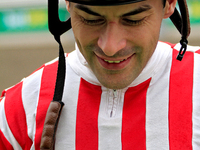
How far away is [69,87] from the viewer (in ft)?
4.99

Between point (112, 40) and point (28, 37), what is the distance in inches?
155

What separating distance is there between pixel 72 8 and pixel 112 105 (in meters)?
0.45

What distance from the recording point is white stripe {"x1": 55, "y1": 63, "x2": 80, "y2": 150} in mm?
1412

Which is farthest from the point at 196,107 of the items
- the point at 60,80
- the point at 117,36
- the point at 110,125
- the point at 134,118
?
the point at 60,80

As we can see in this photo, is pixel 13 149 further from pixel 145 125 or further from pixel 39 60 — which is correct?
pixel 39 60

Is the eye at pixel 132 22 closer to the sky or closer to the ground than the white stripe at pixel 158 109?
closer to the sky

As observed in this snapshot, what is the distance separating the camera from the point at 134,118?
140cm

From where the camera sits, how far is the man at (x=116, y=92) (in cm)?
122

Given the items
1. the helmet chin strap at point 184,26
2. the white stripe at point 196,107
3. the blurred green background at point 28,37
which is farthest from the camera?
the blurred green background at point 28,37

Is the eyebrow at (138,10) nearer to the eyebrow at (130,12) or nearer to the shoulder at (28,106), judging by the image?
the eyebrow at (130,12)

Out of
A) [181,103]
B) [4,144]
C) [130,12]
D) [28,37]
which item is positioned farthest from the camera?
[28,37]

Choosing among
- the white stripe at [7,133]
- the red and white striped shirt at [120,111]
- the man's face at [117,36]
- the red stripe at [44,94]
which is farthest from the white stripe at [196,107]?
the white stripe at [7,133]

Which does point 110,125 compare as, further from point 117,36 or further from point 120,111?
point 117,36

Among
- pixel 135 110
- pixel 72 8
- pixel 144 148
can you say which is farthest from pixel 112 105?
pixel 72 8
